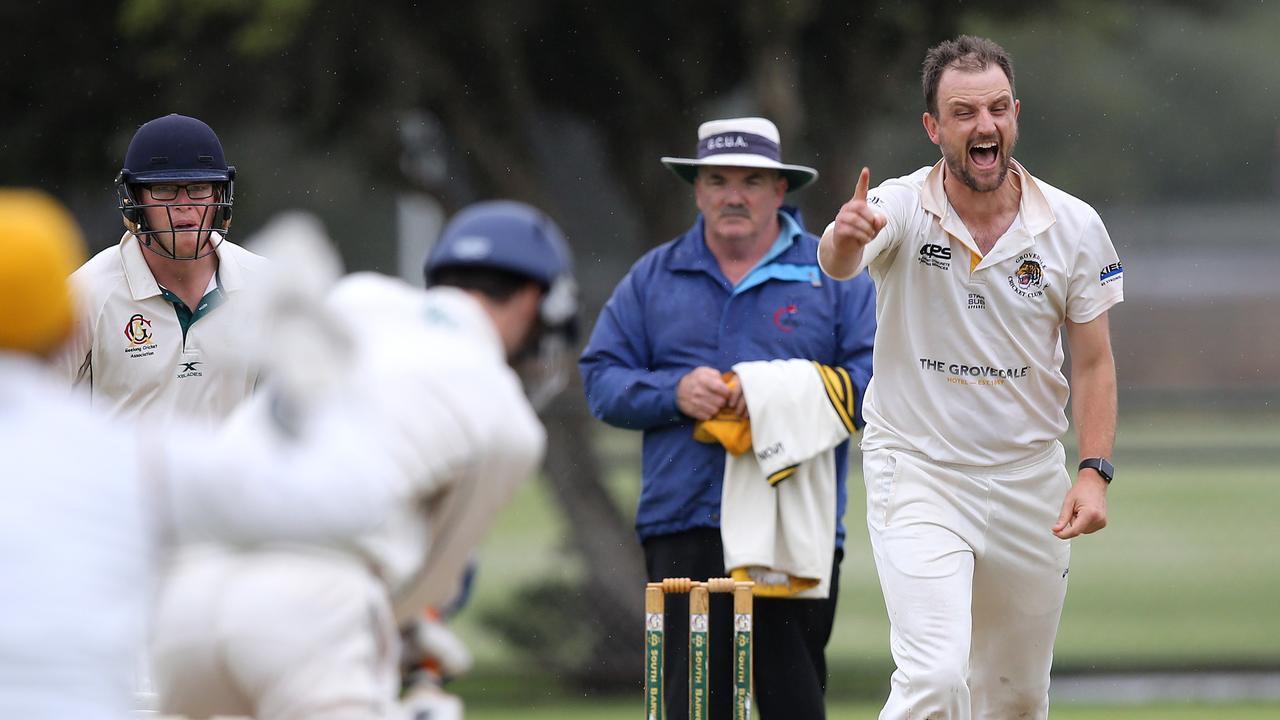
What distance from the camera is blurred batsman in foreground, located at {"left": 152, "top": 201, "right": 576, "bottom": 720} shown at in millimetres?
3119

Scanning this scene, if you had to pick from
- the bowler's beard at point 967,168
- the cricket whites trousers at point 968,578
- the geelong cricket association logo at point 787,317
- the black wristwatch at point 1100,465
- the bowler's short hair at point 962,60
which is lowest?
the cricket whites trousers at point 968,578

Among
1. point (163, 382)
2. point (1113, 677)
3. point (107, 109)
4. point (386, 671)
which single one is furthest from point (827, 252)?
point (1113, 677)

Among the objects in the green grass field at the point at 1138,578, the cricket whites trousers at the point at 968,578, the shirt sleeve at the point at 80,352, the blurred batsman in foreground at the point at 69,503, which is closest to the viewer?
the blurred batsman in foreground at the point at 69,503

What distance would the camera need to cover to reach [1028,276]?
17.1ft

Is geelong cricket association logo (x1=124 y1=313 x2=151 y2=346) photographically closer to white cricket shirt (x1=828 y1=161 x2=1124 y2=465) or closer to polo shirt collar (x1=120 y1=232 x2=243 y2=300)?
polo shirt collar (x1=120 y1=232 x2=243 y2=300)

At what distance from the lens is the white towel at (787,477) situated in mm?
5719

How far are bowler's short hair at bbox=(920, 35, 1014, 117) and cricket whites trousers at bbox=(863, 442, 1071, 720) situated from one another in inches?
40.4

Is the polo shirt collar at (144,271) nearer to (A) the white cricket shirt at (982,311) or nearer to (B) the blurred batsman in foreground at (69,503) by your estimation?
(A) the white cricket shirt at (982,311)

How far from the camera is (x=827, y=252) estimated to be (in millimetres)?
5137

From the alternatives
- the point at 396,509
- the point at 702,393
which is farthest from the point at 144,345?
the point at 396,509

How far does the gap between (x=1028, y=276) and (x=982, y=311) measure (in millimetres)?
157

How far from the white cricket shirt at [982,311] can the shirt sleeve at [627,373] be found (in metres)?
0.84

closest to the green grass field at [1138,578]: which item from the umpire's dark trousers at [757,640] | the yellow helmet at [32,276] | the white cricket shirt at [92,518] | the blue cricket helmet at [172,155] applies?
the umpire's dark trousers at [757,640]

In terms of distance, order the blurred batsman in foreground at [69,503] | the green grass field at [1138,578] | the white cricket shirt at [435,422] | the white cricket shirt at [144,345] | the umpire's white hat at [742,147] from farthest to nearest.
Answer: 1. the green grass field at [1138,578]
2. the umpire's white hat at [742,147]
3. the white cricket shirt at [144,345]
4. the white cricket shirt at [435,422]
5. the blurred batsman in foreground at [69,503]
